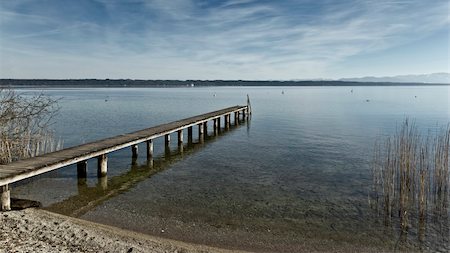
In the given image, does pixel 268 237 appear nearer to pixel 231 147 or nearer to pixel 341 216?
pixel 341 216

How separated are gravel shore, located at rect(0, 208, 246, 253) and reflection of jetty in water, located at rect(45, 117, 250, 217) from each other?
53.5 inches

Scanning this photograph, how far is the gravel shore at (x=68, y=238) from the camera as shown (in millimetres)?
6070

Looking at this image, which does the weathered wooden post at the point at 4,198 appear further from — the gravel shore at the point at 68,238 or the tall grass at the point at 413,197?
the tall grass at the point at 413,197

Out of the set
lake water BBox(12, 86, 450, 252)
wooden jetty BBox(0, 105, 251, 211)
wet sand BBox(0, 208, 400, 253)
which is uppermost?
wooden jetty BBox(0, 105, 251, 211)

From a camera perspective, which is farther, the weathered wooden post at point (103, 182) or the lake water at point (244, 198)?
the weathered wooden post at point (103, 182)

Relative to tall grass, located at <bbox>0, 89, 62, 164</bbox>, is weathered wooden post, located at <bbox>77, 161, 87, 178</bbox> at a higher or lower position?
lower

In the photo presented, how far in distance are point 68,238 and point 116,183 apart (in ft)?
17.5

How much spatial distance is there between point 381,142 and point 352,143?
180 cm

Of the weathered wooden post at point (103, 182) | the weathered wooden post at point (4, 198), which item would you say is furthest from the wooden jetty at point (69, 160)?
the weathered wooden post at point (103, 182)

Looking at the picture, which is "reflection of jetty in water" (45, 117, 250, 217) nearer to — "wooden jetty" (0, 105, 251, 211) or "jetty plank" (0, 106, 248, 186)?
"wooden jetty" (0, 105, 251, 211)

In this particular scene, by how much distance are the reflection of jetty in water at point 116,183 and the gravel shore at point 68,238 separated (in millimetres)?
1359

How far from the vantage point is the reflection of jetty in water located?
9.27 meters

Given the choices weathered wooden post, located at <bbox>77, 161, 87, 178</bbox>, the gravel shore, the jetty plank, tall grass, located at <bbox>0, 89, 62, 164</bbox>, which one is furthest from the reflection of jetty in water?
tall grass, located at <bbox>0, 89, 62, 164</bbox>

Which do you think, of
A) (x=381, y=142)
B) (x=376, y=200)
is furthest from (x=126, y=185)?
(x=381, y=142)
